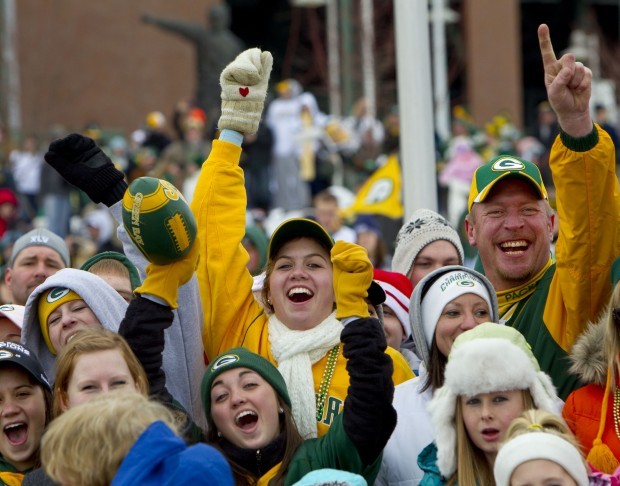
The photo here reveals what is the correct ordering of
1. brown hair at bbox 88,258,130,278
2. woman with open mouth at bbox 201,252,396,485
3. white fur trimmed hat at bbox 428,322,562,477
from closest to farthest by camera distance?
white fur trimmed hat at bbox 428,322,562,477 → woman with open mouth at bbox 201,252,396,485 → brown hair at bbox 88,258,130,278

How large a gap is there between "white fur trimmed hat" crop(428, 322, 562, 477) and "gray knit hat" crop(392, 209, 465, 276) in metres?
2.09

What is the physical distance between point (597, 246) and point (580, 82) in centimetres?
67

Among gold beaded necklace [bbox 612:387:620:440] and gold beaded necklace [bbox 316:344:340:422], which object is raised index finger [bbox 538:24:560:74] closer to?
gold beaded necklace [bbox 612:387:620:440]

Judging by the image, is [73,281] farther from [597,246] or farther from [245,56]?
[597,246]

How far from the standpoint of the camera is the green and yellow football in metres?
5.33

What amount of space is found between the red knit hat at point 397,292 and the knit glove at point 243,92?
0.99m

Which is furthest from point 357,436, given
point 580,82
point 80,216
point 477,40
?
point 477,40

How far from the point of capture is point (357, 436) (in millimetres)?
5156

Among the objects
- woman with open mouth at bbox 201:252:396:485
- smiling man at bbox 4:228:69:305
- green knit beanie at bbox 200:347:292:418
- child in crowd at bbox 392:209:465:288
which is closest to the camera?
woman with open mouth at bbox 201:252:396:485

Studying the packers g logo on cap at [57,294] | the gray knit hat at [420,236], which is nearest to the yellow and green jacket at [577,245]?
the gray knit hat at [420,236]

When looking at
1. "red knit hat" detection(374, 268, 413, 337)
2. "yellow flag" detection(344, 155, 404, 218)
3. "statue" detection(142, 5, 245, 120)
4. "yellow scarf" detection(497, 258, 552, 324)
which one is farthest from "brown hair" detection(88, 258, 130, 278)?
"statue" detection(142, 5, 245, 120)

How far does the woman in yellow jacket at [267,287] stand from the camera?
19.1 ft

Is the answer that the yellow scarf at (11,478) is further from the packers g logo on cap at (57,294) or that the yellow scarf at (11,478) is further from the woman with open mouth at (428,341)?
the woman with open mouth at (428,341)

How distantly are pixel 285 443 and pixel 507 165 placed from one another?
5.80 feet
